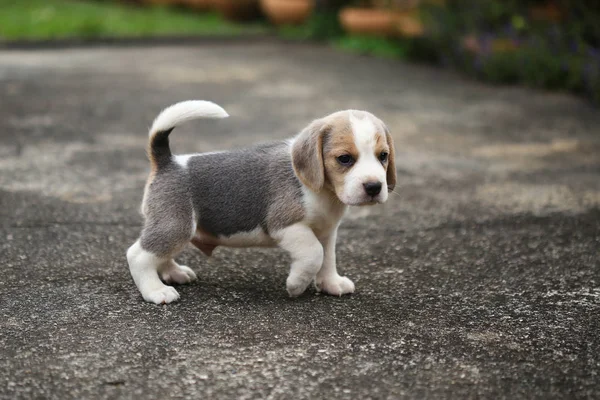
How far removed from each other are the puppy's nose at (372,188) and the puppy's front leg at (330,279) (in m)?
0.38

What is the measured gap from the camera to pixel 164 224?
10.5 ft

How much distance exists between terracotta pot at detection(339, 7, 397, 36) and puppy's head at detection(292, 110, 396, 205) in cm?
794

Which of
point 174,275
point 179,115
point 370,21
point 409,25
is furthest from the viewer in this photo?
point 370,21

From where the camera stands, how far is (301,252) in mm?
3150

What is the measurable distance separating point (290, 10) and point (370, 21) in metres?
2.53

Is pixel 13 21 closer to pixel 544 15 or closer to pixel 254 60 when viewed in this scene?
pixel 254 60

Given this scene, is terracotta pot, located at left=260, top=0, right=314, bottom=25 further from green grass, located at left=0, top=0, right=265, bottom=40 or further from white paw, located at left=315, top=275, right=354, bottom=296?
white paw, located at left=315, top=275, right=354, bottom=296

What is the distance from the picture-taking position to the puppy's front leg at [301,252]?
3.14 metres

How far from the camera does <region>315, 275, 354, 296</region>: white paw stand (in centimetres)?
333

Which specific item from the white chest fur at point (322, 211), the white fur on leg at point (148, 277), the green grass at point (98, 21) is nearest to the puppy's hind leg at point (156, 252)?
the white fur on leg at point (148, 277)

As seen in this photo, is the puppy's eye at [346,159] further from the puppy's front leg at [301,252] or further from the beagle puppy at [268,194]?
the puppy's front leg at [301,252]

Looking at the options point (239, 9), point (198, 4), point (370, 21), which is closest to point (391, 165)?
point (370, 21)

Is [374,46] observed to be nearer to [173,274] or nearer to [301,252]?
[173,274]

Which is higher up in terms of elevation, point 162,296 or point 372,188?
point 372,188
